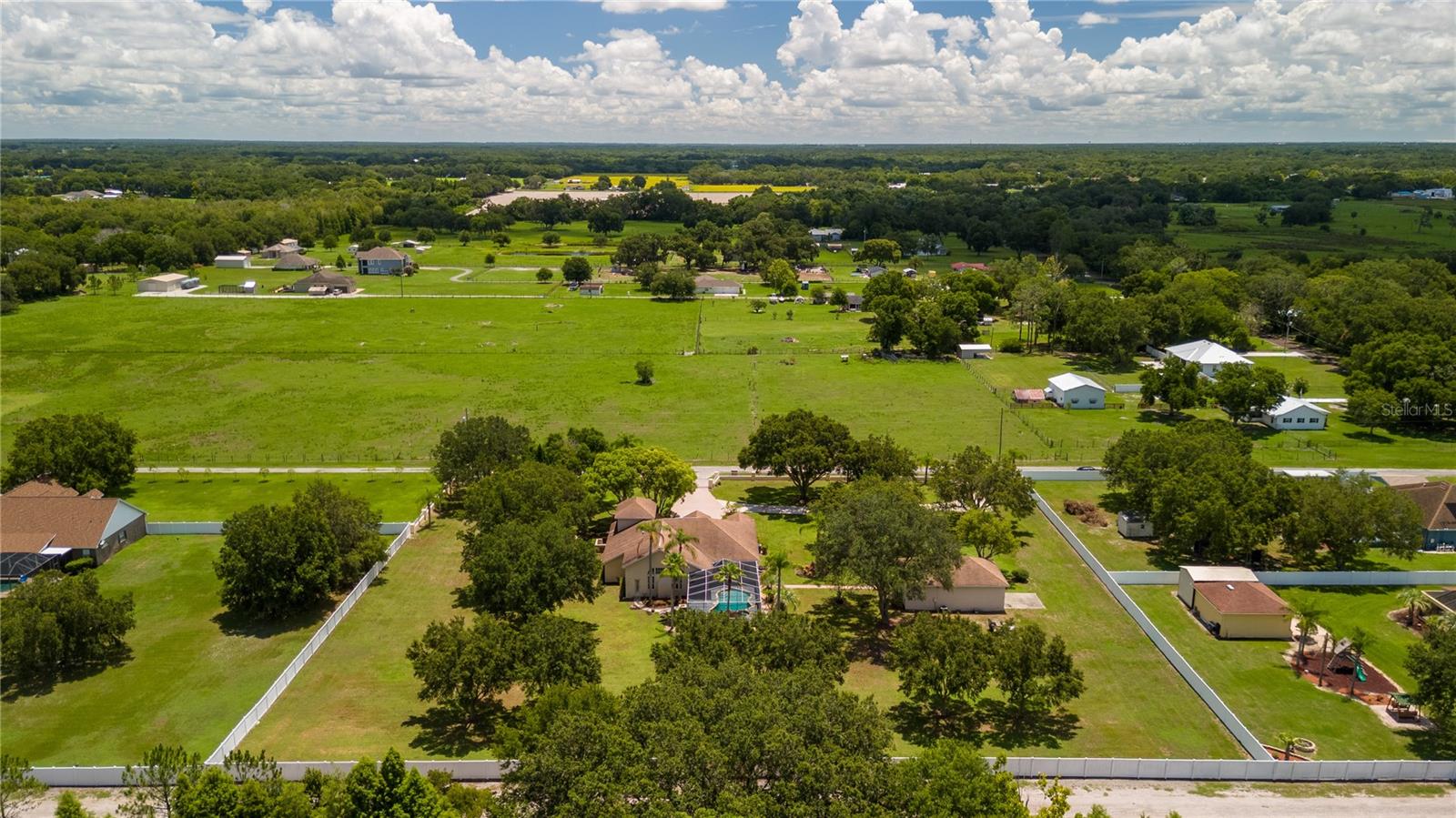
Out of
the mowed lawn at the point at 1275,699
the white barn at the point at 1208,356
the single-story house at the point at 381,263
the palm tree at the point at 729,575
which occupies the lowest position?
the mowed lawn at the point at 1275,699

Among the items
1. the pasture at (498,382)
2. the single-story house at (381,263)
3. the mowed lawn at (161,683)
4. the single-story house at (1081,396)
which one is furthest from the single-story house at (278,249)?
the single-story house at (1081,396)

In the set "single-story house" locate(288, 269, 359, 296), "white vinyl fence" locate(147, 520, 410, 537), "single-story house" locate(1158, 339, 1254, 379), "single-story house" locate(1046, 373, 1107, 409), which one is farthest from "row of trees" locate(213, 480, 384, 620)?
"single-story house" locate(288, 269, 359, 296)

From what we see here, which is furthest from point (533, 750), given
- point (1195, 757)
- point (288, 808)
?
point (1195, 757)

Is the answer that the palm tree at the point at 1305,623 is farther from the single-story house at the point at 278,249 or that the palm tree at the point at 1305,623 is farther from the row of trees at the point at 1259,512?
the single-story house at the point at 278,249

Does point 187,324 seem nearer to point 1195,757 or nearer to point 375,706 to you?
point 375,706

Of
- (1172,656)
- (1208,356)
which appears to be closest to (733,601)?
(1172,656)

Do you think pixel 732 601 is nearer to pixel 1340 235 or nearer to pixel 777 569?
pixel 777 569
